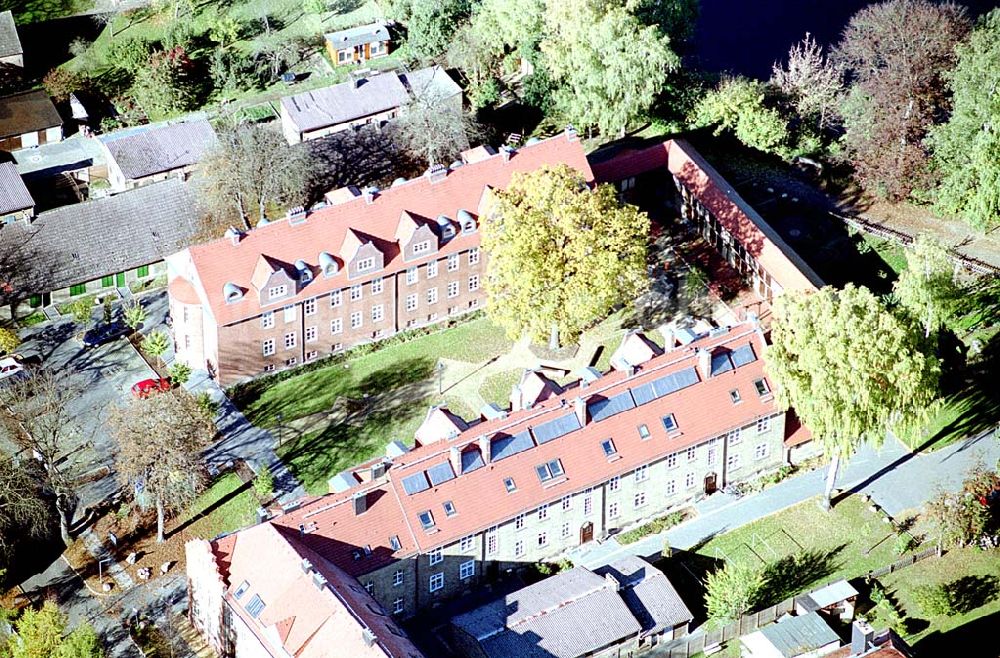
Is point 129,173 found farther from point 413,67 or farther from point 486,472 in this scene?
point 486,472

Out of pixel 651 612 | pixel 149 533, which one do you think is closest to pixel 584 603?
pixel 651 612

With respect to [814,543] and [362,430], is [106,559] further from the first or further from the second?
[814,543]

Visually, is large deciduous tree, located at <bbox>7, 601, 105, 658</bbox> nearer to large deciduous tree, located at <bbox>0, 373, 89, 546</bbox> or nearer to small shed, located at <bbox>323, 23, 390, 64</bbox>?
large deciduous tree, located at <bbox>0, 373, 89, 546</bbox>

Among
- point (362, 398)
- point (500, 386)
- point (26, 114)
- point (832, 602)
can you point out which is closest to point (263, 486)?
point (362, 398)

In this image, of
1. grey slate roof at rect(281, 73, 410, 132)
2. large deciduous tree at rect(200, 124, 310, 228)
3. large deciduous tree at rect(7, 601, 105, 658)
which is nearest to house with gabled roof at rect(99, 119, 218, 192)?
large deciduous tree at rect(200, 124, 310, 228)

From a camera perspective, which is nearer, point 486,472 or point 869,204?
point 486,472
